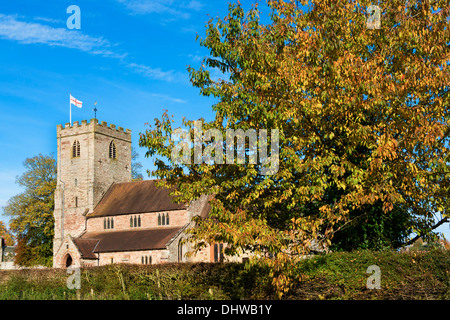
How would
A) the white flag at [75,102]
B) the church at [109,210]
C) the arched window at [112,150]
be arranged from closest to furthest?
the church at [109,210] → the white flag at [75,102] → the arched window at [112,150]

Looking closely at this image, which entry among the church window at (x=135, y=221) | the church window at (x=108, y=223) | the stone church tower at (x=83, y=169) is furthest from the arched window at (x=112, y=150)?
the church window at (x=135, y=221)

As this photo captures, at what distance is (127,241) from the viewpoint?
1925 inches

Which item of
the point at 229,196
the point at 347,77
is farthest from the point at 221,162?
the point at 347,77

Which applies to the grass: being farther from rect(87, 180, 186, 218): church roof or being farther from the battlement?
the battlement

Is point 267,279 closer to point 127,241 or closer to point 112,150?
point 127,241

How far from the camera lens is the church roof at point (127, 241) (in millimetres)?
46781

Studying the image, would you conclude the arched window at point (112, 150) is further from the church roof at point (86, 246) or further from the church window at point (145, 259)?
the church window at point (145, 259)

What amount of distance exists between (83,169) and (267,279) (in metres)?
46.1

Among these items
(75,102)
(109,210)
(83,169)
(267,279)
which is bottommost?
(267,279)

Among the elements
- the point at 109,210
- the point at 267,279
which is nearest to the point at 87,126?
→ the point at 109,210

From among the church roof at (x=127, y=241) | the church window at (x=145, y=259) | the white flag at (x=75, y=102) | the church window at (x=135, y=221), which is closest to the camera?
the church window at (x=145, y=259)

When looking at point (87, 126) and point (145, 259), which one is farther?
point (87, 126)

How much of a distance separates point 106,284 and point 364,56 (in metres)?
16.6
